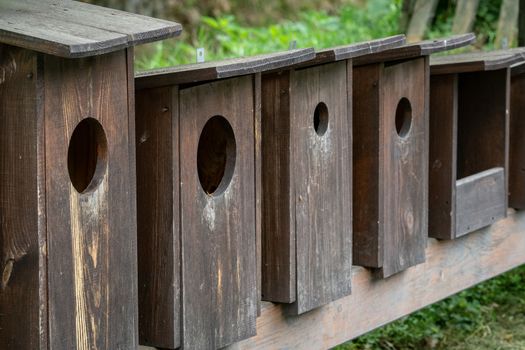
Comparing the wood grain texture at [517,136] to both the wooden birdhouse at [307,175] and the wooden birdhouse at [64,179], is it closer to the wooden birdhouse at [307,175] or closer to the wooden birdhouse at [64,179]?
the wooden birdhouse at [307,175]

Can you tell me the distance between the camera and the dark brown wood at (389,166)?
3656 millimetres

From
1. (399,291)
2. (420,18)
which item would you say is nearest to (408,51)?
(399,291)

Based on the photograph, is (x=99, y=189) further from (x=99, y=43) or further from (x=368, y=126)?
(x=368, y=126)

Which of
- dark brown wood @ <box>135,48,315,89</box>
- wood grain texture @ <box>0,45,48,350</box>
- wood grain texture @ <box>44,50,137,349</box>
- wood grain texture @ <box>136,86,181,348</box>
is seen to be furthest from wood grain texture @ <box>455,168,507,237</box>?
wood grain texture @ <box>0,45,48,350</box>

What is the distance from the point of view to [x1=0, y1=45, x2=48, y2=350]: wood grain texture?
239 centimetres

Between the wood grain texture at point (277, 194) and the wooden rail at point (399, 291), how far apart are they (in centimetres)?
10

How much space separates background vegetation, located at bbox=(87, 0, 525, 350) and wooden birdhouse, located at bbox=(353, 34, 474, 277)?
140 centimetres

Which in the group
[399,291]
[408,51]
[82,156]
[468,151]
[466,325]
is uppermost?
[408,51]

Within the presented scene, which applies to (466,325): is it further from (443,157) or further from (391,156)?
(391,156)

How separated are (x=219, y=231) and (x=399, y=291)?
1190 mm

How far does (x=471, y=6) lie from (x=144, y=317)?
5067mm

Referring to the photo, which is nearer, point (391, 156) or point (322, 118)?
point (322, 118)

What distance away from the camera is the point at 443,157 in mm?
4129

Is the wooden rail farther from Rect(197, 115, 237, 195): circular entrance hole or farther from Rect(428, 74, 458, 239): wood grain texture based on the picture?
Rect(197, 115, 237, 195): circular entrance hole
